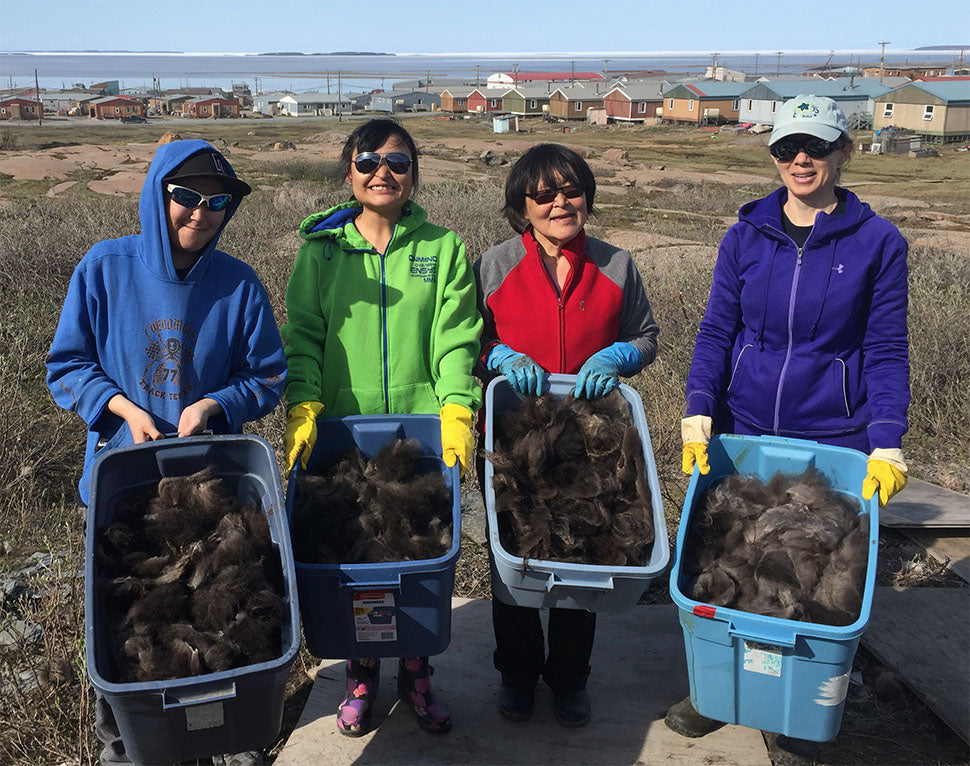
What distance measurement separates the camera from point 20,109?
241 feet

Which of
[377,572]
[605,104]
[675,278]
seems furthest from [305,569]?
[605,104]

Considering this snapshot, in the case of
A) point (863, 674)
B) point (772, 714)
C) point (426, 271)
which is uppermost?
point (426, 271)

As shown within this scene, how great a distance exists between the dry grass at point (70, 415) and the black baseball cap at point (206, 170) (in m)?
1.47

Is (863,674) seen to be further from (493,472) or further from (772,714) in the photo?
(493,472)

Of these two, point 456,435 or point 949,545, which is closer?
point 456,435

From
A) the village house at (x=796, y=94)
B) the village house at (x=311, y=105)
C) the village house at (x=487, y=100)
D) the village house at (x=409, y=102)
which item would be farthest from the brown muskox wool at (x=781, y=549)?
the village house at (x=409, y=102)

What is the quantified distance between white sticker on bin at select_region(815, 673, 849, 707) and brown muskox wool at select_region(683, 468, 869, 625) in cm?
17

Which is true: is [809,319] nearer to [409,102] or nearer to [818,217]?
[818,217]

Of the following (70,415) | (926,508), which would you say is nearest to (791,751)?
(926,508)

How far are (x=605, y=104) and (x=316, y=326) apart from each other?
240 ft

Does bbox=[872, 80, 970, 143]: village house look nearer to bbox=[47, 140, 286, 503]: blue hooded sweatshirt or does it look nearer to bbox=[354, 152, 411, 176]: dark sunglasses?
bbox=[354, 152, 411, 176]: dark sunglasses

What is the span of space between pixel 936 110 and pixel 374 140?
53.5m

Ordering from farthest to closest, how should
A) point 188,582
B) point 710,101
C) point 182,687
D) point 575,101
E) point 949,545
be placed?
point 575,101, point 710,101, point 949,545, point 188,582, point 182,687

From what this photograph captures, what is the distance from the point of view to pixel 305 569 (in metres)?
2.62
